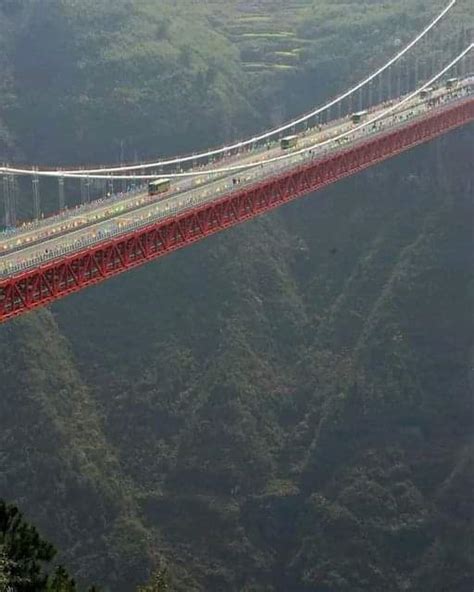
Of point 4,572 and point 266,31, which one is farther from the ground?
point 266,31

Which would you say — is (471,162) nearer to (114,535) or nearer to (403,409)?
(403,409)

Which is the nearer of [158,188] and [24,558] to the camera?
[24,558]

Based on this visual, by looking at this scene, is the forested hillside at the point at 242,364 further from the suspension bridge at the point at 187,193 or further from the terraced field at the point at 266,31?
the suspension bridge at the point at 187,193

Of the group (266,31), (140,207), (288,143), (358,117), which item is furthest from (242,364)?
(266,31)

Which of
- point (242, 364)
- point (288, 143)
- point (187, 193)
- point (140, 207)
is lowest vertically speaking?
point (242, 364)

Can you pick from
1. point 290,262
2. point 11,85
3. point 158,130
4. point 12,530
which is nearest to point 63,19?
point 11,85

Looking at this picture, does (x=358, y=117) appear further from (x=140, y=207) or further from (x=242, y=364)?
(x=140, y=207)
